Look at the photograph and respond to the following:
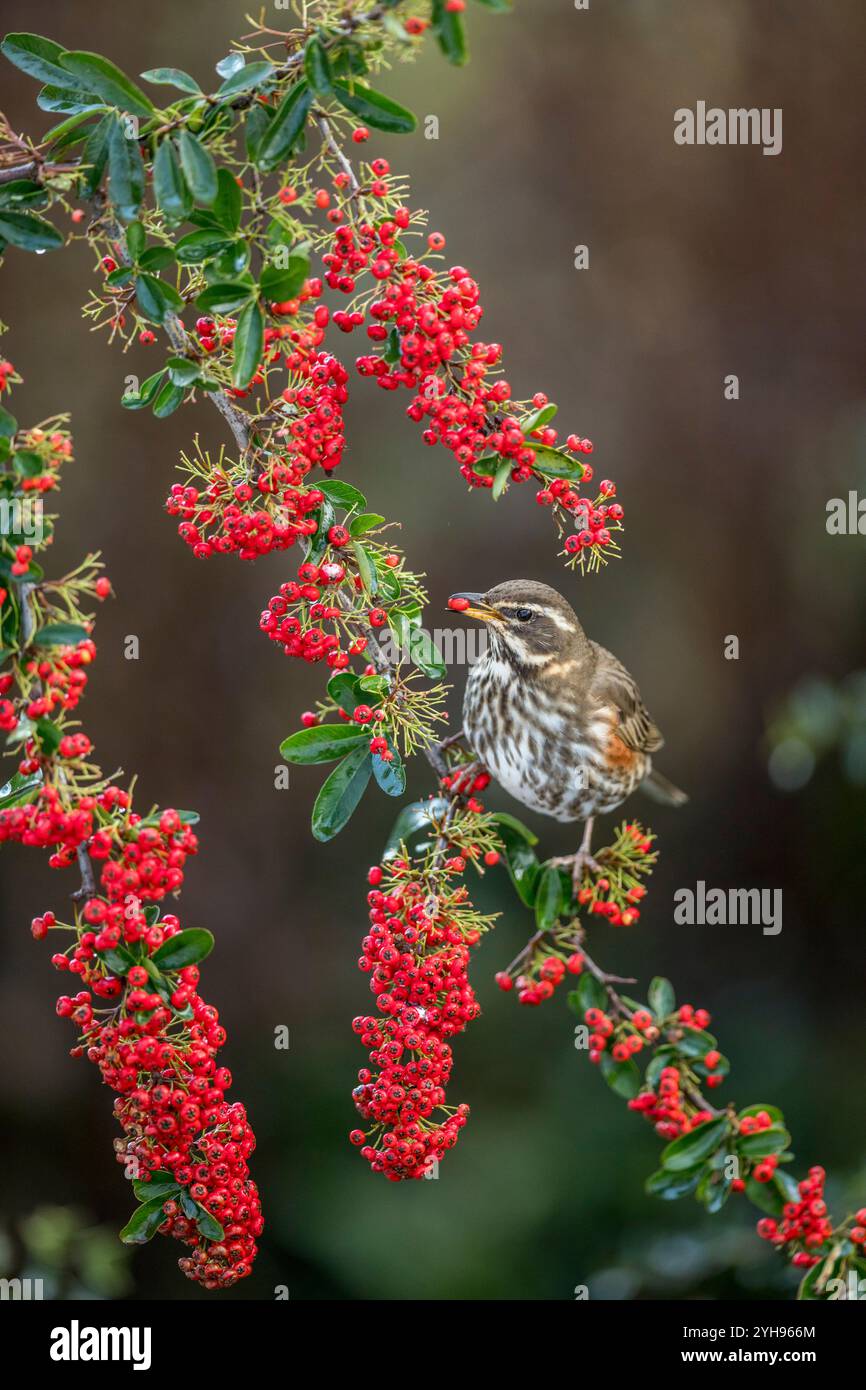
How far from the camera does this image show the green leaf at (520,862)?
1.72 m

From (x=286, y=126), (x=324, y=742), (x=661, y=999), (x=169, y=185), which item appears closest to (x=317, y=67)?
(x=286, y=126)

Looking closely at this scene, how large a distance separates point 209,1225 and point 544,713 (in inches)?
39.1

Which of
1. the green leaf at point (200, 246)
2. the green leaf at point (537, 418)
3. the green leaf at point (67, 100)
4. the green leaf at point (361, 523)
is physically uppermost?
the green leaf at point (67, 100)

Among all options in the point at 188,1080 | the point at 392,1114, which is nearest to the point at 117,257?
the point at 188,1080

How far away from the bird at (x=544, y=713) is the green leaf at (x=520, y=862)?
25cm

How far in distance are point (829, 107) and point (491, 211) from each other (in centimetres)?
82

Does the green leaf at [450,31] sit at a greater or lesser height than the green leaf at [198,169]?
greater

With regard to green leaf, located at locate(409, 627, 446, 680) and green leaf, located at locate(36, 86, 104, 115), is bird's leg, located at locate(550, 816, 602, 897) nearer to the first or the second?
green leaf, located at locate(409, 627, 446, 680)

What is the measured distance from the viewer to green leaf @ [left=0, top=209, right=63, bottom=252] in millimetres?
1419

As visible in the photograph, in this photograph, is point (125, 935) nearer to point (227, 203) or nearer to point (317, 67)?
point (227, 203)

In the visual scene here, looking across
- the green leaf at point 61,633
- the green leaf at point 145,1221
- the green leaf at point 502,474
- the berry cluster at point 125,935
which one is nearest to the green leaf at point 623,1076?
the berry cluster at point 125,935

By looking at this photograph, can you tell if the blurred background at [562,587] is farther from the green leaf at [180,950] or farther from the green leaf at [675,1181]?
the green leaf at [180,950]

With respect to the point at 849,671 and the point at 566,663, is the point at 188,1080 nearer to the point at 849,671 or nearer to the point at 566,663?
the point at 566,663

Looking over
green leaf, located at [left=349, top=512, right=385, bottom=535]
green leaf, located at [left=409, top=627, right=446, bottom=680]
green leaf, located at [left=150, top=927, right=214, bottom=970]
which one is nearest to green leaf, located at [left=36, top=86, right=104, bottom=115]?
green leaf, located at [left=349, top=512, right=385, bottom=535]
